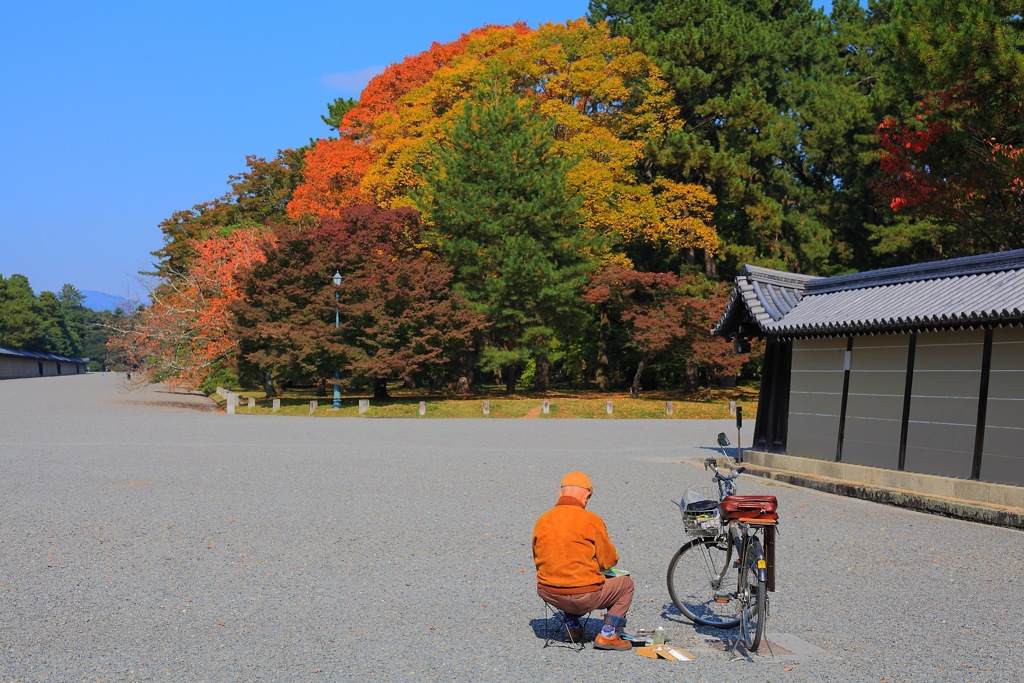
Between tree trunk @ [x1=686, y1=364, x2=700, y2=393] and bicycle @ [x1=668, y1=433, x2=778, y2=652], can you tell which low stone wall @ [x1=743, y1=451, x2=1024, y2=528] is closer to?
bicycle @ [x1=668, y1=433, x2=778, y2=652]

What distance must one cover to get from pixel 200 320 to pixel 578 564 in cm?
3992

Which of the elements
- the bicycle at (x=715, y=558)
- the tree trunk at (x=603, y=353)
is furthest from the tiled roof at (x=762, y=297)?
the tree trunk at (x=603, y=353)

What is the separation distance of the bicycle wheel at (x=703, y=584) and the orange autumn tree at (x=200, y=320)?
118 ft

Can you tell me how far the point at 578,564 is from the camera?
18.3 feet

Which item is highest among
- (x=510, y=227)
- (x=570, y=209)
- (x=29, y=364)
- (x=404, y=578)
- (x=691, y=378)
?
(x=570, y=209)

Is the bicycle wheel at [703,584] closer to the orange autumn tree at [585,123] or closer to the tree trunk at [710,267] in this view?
the orange autumn tree at [585,123]

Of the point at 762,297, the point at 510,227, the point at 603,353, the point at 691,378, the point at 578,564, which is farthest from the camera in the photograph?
the point at 603,353

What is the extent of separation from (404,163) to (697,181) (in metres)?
14.2

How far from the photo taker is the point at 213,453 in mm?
17969

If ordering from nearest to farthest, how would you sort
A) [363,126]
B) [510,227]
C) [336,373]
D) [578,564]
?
[578,564] < [336,373] < [510,227] < [363,126]

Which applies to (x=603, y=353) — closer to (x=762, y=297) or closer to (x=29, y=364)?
(x=762, y=297)

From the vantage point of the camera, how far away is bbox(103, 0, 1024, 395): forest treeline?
36.2 m

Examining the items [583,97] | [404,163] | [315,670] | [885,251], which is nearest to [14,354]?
[404,163]

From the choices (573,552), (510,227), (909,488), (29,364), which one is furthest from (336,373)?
(29,364)
